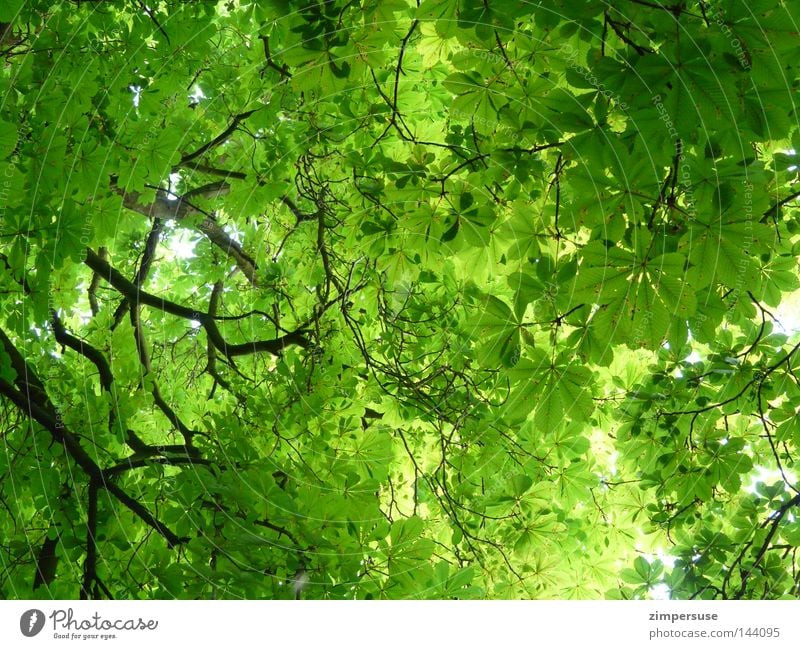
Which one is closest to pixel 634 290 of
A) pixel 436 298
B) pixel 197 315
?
pixel 436 298

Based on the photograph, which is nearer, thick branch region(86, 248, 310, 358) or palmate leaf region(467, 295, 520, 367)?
palmate leaf region(467, 295, 520, 367)

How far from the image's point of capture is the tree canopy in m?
2.11

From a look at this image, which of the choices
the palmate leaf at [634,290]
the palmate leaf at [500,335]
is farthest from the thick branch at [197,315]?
the palmate leaf at [634,290]

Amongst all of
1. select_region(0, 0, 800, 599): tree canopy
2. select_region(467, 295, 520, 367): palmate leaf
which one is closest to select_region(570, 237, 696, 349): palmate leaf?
select_region(0, 0, 800, 599): tree canopy

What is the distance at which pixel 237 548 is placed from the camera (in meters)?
2.61

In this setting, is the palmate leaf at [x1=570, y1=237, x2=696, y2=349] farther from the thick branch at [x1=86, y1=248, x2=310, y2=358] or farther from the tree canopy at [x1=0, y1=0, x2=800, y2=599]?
the thick branch at [x1=86, y1=248, x2=310, y2=358]

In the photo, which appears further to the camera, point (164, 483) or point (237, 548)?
point (164, 483)

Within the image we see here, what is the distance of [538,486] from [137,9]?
313 cm

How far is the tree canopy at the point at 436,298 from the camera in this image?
211 centimetres

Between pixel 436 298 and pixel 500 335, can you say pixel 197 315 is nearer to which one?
pixel 436 298

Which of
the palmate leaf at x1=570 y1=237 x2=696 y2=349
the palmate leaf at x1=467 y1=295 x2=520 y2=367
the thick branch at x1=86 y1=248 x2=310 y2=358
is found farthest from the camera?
the thick branch at x1=86 y1=248 x2=310 y2=358

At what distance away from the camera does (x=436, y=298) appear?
408 cm

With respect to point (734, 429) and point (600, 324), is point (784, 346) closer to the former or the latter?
point (734, 429)
